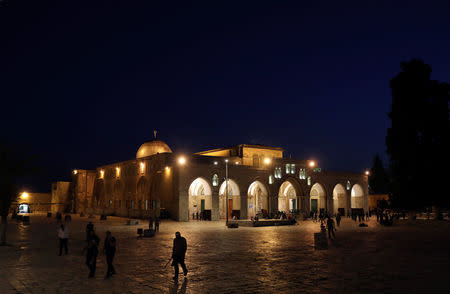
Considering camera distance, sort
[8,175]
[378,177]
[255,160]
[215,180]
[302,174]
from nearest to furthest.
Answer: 1. [8,175]
2. [215,180]
3. [255,160]
4. [302,174]
5. [378,177]

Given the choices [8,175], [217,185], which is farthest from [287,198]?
[8,175]

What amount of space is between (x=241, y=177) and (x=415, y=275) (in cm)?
3762

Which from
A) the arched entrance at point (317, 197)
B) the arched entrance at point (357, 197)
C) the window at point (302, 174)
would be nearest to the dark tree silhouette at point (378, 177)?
the arched entrance at point (357, 197)

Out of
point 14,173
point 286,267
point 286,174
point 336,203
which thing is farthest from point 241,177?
point 286,267

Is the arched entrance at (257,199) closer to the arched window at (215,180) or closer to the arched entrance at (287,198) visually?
the arched entrance at (287,198)

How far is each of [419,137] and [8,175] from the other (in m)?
30.0

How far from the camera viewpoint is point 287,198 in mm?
57969

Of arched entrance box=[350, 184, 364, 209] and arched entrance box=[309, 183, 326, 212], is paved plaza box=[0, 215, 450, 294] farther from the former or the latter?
arched entrance box=[350, 184, 364, 209]

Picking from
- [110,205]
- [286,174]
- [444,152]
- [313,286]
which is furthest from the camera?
[110,205]

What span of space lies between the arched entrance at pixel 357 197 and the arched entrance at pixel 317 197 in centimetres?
694

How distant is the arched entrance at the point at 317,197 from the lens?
5853cm

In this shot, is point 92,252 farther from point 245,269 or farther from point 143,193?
point 143,193

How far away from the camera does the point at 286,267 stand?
A: 43.1 feet

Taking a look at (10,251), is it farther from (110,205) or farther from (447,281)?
(110,205)
